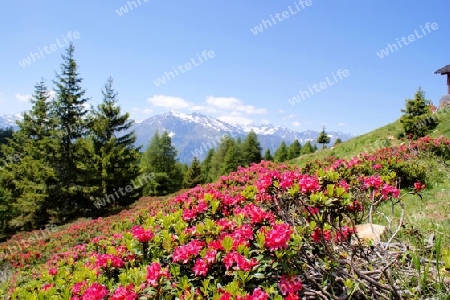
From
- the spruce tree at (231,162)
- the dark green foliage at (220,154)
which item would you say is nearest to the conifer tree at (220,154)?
the dark green foliage at (220,154)

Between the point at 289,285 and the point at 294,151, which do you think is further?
the point at 294,151

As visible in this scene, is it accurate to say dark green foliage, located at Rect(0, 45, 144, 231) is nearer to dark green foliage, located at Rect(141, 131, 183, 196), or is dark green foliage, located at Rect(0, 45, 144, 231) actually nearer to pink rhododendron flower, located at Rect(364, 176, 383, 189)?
dark green foliage, located at Rect(141, 131, 183, 196)

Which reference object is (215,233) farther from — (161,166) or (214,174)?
(214,174)

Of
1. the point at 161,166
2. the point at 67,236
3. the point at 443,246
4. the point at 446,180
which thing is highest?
the point at 161,166

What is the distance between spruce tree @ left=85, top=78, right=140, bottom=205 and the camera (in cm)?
2217

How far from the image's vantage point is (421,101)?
1683 cm

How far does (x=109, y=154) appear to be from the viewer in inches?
882

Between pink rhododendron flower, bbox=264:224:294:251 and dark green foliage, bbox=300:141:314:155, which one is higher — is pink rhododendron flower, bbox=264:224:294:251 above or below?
above

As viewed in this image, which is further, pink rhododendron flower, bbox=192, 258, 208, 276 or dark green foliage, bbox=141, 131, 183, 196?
dark green foliage, bbox=141, 131, 183, 196

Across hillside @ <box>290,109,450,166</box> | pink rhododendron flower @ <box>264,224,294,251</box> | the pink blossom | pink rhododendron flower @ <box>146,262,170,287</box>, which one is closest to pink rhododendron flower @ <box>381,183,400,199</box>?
pink rhododendron flower @ <box>264,224,294,251</box>

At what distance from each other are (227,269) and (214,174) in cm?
5253

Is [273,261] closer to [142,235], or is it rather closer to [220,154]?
[142,235]

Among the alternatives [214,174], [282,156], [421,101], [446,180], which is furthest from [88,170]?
[282,156]

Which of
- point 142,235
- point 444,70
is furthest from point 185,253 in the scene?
point 444,70
